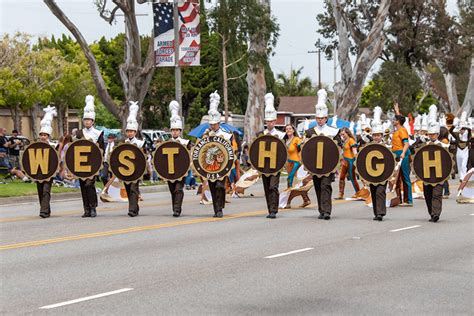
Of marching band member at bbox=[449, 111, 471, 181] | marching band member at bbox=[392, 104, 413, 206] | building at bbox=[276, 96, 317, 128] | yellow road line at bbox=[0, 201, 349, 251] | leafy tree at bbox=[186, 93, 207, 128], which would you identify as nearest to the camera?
yellow road line at bbox=[0, 201, 349, 251]

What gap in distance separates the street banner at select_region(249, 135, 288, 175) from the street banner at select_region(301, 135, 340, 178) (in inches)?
16.3

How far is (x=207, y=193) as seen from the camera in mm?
21891

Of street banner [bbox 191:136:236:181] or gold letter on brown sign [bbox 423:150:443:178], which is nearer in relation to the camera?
gold letter on brown sign [bbox 423:150:443:178]

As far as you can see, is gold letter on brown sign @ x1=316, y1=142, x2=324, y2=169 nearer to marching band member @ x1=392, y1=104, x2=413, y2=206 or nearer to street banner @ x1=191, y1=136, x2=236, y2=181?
street banner @ x1=191, y1=136, x2=236, y2=181

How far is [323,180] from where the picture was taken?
17.8 meters

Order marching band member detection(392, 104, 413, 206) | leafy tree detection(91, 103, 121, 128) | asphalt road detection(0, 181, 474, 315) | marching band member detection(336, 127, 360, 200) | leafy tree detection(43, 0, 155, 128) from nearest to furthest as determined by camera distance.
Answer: asphalt road detection(0, 181, 474, 315) → marching band member detection(392, 104, 413, 206) → marching band member detection(336, 127, 360, 200) → leafy tree detection(43, 0, 155, 128) → leafy tree detection(91, 103, 121, 128)

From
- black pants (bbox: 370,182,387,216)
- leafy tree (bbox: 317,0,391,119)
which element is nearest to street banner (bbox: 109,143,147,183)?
black pants (bbox: 370,182,387,216)

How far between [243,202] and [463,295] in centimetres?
1300

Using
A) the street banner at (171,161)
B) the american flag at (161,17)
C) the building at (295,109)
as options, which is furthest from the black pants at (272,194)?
the building at (295,109)

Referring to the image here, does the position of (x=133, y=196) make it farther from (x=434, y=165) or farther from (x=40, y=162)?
(x=434, y=165)

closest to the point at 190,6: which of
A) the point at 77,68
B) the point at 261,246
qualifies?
the point at 261,246

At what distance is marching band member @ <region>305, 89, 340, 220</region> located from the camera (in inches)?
698

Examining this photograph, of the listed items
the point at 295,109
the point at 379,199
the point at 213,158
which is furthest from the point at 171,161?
the point at 295,109

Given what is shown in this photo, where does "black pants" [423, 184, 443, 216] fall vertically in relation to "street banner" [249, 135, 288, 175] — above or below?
below
